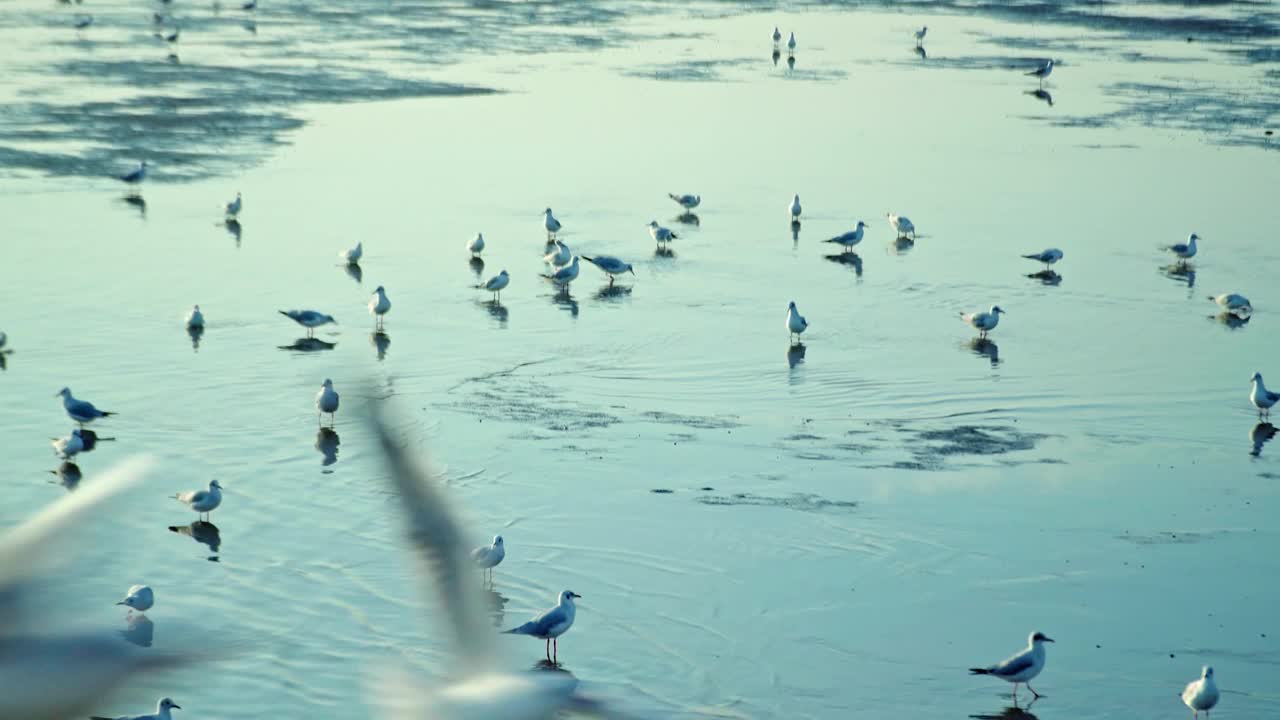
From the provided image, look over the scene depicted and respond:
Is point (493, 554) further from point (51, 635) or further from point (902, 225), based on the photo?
point (902, 225)

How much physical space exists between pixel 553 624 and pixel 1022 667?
10.2ft

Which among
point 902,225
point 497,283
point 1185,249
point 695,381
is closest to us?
point 695,381

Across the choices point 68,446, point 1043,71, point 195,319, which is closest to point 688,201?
point 195,319

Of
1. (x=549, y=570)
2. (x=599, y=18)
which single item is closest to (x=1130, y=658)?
(x=549, y=570)

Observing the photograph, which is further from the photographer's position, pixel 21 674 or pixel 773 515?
pixel 773 515

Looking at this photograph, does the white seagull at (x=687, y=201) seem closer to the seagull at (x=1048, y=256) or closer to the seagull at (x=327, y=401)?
the seagull at (x=1048, y=256)

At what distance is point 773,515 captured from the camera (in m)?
13.2

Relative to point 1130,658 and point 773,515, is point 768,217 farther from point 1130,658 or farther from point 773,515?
point 1130,658

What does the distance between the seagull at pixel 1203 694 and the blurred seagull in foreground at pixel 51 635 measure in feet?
29.6

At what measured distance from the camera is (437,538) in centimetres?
199

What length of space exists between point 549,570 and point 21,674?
33.9 feet

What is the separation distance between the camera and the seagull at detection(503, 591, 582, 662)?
33.9ft

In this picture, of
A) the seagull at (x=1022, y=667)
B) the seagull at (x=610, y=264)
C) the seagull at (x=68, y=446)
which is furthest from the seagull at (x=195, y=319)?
the seagull at (x=1022, y=667)

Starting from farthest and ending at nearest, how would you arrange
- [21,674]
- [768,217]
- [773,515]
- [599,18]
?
[599,18], [768,217], [773,515], [21,674]
